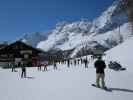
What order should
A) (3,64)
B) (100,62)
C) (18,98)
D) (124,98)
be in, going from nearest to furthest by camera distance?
(124,98), (18,98), (100,62), (3,64)

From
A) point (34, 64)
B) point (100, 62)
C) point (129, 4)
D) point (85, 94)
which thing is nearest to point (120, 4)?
point (129, 4)

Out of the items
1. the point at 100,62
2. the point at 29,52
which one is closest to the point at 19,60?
the point at 29,52

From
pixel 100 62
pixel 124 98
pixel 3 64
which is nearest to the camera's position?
pixel 124 98

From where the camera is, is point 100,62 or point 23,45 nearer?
point 100,62

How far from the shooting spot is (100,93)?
11.8 metres

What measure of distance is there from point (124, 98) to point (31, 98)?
4.22 metres

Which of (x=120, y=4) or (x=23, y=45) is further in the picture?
(x=23, y=45)

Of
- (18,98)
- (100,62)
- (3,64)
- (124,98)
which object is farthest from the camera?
(3,64)

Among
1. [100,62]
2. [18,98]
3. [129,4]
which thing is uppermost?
[129,4]

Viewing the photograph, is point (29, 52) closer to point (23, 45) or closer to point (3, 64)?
point (23, 45)

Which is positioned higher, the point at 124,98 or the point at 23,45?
the point at 23,45

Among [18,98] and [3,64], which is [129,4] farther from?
[3,64]

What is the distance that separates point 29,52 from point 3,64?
6913mm

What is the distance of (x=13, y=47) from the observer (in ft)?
192
